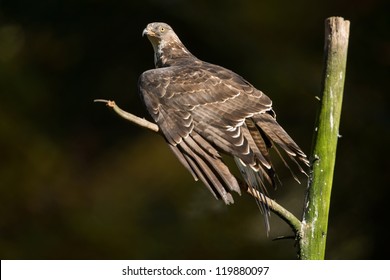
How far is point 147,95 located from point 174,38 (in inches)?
Answer: 51.7

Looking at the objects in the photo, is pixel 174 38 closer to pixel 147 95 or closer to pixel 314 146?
pixel 147 95

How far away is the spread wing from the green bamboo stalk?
0.68ft

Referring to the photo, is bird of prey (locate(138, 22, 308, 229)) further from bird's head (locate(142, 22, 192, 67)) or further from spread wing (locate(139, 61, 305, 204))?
bird's head (locate(142, 22, 192, 67))

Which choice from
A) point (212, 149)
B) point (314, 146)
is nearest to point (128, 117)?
point (212, 149)

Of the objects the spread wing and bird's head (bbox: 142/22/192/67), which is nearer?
the spread wing

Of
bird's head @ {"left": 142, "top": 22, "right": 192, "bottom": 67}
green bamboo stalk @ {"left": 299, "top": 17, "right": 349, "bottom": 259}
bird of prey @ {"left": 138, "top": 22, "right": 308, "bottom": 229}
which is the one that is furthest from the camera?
bird's head @ {"left": 142, "top": 22, "right": 192, "bottom": 67}

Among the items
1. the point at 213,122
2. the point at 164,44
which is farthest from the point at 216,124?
the point at 164,44

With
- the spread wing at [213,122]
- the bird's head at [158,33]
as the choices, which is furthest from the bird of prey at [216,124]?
the bird's head at [158,33]

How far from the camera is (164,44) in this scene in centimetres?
613

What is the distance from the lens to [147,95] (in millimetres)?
4945

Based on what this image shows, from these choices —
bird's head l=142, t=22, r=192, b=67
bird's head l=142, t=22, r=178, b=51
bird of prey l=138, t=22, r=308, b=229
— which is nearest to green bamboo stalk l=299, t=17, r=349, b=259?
bird of prey l=138, t=22, r=308, b=229

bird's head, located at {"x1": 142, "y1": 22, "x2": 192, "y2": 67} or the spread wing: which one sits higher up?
bird's head, located at {"x1": 142, "y1": 22, "x2": 192, "y2": 67}

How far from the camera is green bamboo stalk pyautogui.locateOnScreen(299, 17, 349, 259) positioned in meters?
4.25

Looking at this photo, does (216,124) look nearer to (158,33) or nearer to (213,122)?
(213,122)
